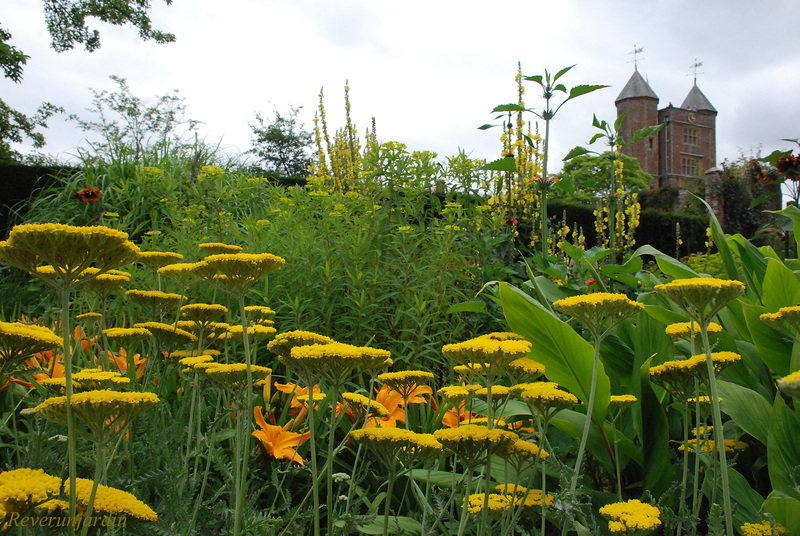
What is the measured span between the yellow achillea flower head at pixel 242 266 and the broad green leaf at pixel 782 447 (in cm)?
134

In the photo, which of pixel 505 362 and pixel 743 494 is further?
pixel 743 494

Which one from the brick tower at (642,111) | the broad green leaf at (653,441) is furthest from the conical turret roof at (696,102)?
the broad green leaf at (653,441)

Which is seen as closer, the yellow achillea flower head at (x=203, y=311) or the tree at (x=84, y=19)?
the yellow achillea flower head at (x=203, y=311)

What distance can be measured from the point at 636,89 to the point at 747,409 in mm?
56121

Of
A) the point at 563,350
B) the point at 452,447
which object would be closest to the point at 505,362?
the point at 452,447

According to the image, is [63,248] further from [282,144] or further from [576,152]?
[282,144]

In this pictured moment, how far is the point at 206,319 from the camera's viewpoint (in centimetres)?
141

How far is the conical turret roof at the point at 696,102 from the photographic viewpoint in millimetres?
53406

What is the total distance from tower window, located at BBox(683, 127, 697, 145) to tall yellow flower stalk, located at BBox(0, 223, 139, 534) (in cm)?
6004

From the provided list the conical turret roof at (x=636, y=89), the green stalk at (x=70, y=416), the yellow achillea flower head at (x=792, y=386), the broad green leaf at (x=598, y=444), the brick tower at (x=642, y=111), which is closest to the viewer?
the yellow achillea flower head at (x=792, y=386)

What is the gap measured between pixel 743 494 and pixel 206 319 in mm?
1536

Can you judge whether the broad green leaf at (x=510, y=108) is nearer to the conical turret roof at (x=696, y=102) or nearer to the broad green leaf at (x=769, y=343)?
the broad green leaf at (x=769, y=343)

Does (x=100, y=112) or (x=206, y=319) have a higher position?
(x=100, y=112)

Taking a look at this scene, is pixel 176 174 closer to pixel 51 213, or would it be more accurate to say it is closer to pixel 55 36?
pixel 51 213
